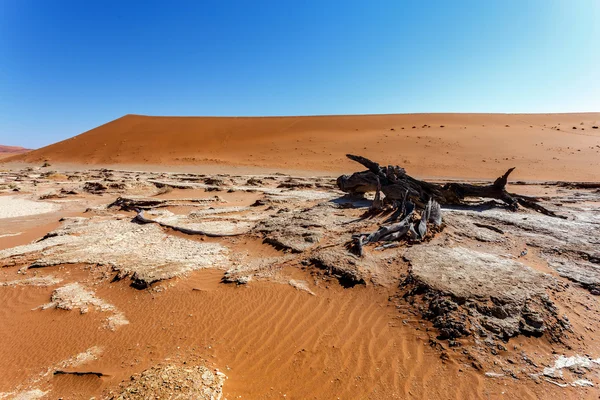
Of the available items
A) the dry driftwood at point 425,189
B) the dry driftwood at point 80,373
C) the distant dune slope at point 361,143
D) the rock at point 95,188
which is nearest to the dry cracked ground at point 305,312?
the dry driftwood at point 80,373

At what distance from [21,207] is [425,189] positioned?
12783 millimetres

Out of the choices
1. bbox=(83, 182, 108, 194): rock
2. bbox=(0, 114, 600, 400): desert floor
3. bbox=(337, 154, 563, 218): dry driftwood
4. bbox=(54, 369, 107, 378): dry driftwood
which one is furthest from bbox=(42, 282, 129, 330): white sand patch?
bbox=(83, 182, 108, 194): rock

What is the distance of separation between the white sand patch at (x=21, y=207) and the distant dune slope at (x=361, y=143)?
15.1 meters

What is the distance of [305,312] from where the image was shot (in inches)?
146

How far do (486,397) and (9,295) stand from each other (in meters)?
5.96

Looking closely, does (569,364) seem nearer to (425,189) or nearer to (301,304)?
(301,304)

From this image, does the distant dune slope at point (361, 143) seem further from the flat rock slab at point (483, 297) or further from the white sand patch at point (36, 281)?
the white sand patch at point (36, 281)

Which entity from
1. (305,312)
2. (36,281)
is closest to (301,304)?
(305,312)

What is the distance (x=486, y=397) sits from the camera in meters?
2.52

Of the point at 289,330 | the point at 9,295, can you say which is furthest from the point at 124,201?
the point at 289,330

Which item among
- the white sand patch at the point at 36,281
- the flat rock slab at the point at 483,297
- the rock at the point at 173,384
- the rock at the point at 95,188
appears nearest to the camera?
the rock at the point at 173,384

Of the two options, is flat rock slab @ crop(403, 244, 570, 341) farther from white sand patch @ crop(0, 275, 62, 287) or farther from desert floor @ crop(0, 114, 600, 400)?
white sand patch @ crop(0, 275, 62, 287)

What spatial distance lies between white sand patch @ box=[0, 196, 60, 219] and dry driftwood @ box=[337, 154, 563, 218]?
32.2ft

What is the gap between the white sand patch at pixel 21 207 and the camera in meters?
9.20
